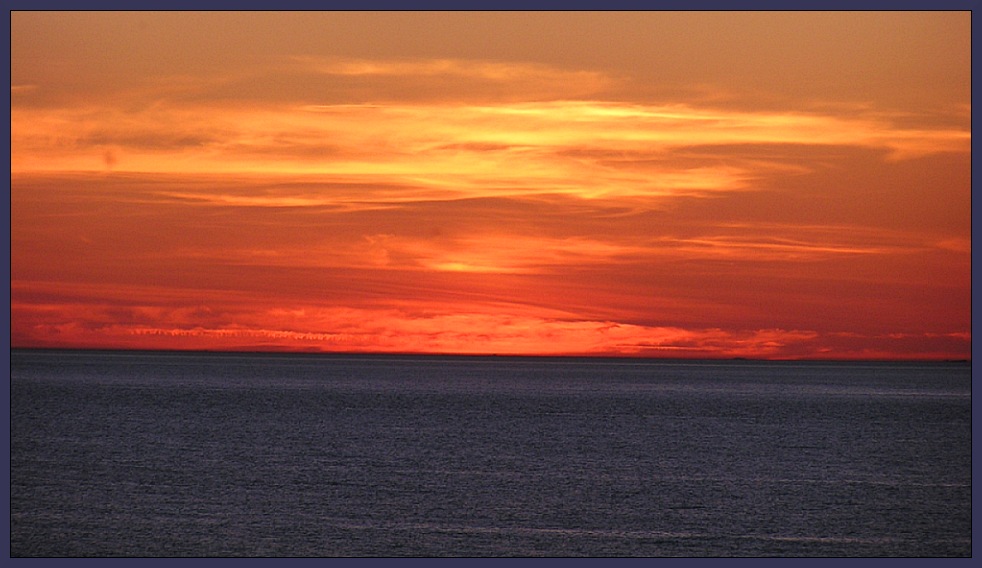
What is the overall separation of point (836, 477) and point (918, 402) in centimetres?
8342

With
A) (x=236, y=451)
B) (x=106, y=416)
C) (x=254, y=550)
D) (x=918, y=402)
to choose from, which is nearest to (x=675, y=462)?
(x=236, y=451)

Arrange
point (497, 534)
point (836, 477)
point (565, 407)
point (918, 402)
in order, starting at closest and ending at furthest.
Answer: point (497, 534), point (836, 477), point (565, 407), point (918, 402)

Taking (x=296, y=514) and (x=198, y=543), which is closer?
(x=198, y=543)

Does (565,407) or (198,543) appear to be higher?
(198,543)

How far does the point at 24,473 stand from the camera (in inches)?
1556

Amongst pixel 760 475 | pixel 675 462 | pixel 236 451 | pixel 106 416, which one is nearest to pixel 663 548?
pixel 760 475

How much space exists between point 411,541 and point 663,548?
225 inches

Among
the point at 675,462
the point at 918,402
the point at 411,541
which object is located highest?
the point at 411,541

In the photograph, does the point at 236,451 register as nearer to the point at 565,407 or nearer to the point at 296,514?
the point at 296,514

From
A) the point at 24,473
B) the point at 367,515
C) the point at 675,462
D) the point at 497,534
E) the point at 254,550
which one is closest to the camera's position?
the point at 254,550

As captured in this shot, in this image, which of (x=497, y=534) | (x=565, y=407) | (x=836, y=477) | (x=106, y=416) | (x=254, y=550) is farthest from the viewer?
(x=565, y=407)

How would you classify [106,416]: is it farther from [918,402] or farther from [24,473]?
[918,402]

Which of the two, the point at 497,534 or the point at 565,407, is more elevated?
the point at 497,534

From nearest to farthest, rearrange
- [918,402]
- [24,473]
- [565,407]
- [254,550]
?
[254,550]
[24,473]
[565,407]
[918,402]
